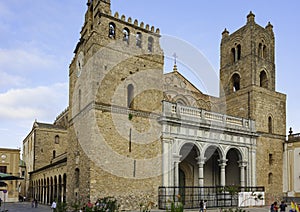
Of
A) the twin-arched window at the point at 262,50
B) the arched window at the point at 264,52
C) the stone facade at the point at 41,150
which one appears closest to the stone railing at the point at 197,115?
the twin-arched window at the point at 262,50

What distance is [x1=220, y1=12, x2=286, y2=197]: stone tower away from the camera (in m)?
27.1

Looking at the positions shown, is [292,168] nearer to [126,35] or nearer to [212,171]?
[212,171]

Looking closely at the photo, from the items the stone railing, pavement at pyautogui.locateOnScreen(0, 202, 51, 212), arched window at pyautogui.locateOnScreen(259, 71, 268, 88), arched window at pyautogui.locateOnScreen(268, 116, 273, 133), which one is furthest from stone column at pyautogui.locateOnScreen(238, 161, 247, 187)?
pavement at pyautogui.locateOnScreen(0, 202, 51, 212)

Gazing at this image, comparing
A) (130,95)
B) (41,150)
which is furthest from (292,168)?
(41,150)

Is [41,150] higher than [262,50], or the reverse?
[262,50]

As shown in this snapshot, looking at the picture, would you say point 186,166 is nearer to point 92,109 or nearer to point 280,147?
point 280,147

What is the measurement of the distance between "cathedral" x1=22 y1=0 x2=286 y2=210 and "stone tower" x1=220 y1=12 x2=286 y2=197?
0.08m

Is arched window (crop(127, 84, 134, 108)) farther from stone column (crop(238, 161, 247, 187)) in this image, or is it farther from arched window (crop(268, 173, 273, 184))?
arched window (crop(268, 173, 273, 184))

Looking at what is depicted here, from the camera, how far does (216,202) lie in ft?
77.0

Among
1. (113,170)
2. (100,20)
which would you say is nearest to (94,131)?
(113,170)

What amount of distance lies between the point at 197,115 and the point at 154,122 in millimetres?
3788

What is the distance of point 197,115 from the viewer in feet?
77.8

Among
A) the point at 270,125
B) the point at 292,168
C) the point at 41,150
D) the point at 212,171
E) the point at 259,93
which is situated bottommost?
the point at 212,171

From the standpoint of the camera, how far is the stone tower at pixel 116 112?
19.0m
